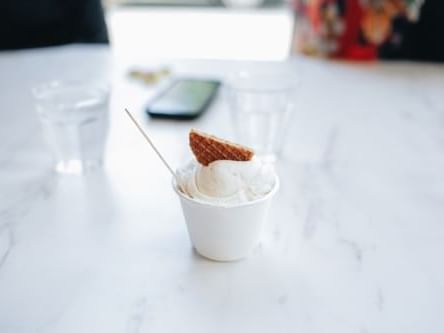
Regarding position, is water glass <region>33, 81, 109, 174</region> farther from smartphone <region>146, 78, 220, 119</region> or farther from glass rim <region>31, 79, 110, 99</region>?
smartphone <region>146, 78, 220, 119</region>

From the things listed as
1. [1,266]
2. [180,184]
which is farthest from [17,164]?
[180,184]

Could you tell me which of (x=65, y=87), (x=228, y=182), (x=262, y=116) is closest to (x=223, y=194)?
(x=228, y=182)

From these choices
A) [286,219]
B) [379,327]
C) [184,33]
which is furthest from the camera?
A: [184,33]

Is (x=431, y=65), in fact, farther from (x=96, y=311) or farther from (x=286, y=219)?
(x=96, y=311)

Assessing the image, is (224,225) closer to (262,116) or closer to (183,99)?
(262,116)

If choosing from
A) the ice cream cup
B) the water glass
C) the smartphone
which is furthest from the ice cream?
the smartphone

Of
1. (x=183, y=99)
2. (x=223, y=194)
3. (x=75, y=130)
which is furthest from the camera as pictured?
(x=183, y=99)

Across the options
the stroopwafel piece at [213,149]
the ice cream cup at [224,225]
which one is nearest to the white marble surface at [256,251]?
the ice cream cup at [224,225]
